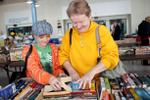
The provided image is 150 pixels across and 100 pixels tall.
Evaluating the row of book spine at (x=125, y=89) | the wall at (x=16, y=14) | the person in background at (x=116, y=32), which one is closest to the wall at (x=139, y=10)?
the person in background at (x=116, y=32)

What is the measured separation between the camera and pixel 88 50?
1983 mm

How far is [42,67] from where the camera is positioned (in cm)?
207

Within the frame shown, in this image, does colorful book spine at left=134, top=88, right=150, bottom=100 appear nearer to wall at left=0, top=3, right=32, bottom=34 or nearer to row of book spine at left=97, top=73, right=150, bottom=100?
row of book spine at left=97, top=73, right=150, bottom=100

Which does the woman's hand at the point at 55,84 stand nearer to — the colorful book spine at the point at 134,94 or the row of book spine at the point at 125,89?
the row of book spine at the point at 125,89

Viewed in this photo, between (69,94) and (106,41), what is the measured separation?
1.87 ft

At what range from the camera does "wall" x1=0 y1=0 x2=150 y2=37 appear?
13641mm

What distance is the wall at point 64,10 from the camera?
1364 cm

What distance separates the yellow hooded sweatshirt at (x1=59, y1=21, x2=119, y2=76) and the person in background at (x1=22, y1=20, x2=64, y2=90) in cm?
7

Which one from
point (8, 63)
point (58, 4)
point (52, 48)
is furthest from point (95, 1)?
point (52, 48)

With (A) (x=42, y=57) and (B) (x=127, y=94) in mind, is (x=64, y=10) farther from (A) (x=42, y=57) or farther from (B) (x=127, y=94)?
(B) (x=127, y=94)

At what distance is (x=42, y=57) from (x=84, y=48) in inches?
13.0

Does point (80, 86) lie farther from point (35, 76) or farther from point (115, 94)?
point (35, 76)

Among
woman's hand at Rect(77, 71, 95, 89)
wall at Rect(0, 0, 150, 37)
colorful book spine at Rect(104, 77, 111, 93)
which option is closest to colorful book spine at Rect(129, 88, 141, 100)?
colorful book spine at Rect(104, 77, 111, 93)

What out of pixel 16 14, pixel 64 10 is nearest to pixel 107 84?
pixel 64 10
